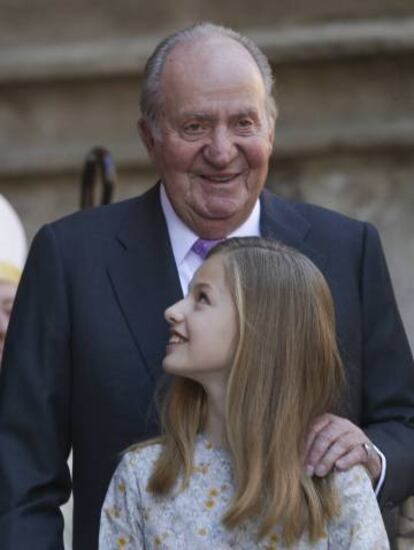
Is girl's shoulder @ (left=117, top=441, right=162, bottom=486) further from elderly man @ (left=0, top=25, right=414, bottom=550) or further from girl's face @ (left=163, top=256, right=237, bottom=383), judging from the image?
elderly man @ (left=0, top=25, right=414, bottom=550)

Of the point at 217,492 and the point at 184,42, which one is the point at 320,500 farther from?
the point at 184,42

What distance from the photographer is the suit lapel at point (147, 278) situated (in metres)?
4.90

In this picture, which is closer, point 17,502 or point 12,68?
point 17,502

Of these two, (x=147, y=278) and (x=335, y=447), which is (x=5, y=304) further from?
(x=335, y=447)

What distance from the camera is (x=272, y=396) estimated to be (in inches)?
173

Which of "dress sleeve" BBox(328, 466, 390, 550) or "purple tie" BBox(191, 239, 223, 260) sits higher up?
"purple tie" BBox(191, 239, 223, 260)

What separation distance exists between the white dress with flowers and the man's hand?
1.1 inches

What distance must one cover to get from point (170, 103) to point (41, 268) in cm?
43

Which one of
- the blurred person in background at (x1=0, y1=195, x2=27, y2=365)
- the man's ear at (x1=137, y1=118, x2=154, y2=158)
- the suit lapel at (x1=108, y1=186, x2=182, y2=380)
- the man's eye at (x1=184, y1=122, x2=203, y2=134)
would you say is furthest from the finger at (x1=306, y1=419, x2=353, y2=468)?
the blurred person in background at (x1=0, y1=195, x2=27, y2=365)

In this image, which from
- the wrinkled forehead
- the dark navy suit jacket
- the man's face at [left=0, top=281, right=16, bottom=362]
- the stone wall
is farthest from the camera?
the stone wall

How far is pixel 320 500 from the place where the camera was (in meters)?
4.31

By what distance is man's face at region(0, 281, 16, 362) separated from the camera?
6.43 meters

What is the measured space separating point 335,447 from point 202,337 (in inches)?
12.2

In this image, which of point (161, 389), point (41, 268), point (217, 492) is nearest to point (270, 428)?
point (217, 492)
